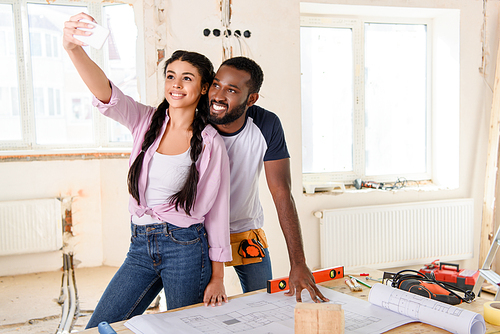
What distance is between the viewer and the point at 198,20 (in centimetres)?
293

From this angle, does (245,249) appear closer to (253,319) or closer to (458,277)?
(253,319)

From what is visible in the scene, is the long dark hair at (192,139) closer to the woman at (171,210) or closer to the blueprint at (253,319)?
the woman at (171,210)

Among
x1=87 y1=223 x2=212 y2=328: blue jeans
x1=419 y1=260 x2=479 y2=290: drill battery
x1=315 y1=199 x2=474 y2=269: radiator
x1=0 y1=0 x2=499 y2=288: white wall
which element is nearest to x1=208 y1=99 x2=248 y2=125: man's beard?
x1=87 y1=223 x2=212 y2=328: blue jeans

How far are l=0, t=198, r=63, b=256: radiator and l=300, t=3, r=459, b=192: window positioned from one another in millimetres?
2287

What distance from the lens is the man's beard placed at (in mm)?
1433

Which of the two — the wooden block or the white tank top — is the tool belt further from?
the wooden block

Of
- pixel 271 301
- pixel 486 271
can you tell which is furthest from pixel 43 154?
pixel 486 271

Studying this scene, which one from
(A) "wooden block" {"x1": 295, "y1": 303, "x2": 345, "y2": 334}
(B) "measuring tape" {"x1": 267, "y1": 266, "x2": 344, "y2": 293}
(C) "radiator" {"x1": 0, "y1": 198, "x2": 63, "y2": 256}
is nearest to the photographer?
(A) "wooden block" {"x1": 295, "y1": 303, "x2": 345, "y2": 334}

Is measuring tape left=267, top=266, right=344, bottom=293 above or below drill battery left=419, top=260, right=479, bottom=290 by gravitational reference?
above

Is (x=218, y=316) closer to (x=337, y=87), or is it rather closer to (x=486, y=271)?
(x=486, y=271)

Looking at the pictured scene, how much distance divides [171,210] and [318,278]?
518 mm

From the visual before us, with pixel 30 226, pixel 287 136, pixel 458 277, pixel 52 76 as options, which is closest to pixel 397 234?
pixel 287 136

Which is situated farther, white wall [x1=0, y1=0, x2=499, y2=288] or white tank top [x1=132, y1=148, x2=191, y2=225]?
white wall [x1=0, y1=0, x2=499, y2=288]

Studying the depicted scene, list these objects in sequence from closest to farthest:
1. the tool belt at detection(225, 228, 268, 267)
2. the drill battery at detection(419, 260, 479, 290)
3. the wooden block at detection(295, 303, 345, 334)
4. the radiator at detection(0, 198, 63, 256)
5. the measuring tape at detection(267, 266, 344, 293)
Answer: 1. the wooden block at detection(295, 303, 345, 334)
2. the measuring tape at detection(267, 266, 344, 293)
3. the tool belt at detection(225, 228, 268, 267)
4. the drill battery at detection(419, 260, 479, 290)
5. the radiator at detection(0, 198, 63, 256)
